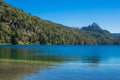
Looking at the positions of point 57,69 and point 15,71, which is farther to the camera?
point 57,69

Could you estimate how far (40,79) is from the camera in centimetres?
3925

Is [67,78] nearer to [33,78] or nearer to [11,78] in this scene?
[33,78]

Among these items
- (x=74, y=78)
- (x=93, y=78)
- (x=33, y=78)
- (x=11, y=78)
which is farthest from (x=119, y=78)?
(x=11, y=78)

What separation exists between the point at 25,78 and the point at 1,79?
3.32 metres

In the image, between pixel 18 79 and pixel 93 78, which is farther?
pixel 93 78

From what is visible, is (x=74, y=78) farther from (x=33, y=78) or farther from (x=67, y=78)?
(x=33, y=78)

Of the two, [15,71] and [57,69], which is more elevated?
[15,71]

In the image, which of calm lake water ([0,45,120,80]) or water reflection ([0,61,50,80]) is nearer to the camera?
water reflection ([0,61,50,80])

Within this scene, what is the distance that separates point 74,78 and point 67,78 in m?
0.99

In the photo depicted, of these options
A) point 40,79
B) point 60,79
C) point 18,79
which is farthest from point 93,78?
point 18,79

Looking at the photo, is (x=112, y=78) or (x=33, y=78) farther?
(x=112, y=78)

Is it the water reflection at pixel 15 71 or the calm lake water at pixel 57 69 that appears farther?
the calm lake water at pixel 57 69

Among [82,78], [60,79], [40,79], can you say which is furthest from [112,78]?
[40,79]

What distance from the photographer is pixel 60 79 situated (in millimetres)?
40156
